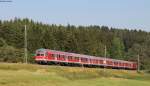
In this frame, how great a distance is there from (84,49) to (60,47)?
13510 millimetres

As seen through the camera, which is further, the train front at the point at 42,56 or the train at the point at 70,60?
the train at the point at 70,60

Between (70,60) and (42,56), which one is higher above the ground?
(42,56)

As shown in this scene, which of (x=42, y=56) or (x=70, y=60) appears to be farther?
(x=70, y=60)

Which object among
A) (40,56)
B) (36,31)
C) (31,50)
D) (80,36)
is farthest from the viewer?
(80,36)

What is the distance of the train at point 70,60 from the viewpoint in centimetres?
6938

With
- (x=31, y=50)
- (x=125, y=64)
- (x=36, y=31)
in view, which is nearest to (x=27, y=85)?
(x=125, y=64)

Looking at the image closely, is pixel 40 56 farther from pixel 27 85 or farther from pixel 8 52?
pixel 27 85

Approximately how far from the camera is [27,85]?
3409 cm

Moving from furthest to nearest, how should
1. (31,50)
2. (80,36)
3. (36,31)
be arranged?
(80,36) → (36,31) → (31,50)

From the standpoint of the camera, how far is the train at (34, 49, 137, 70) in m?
69.4

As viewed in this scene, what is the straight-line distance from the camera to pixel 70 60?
77438 mm

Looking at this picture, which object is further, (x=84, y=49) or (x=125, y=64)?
(x=84, y=49)

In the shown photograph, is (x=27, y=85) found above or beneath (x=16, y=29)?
beneath

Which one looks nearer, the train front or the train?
the train front
